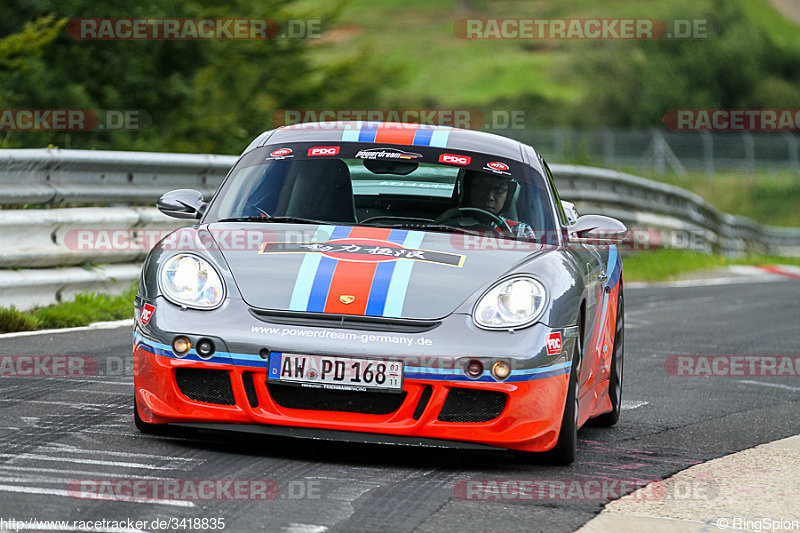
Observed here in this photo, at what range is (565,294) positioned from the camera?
18.4ft

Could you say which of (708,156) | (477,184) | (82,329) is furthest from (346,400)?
(708,156)

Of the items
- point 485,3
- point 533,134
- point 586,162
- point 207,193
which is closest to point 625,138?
point 533,134

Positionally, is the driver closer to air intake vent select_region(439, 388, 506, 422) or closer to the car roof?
the car roof

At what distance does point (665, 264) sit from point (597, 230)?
12.3m

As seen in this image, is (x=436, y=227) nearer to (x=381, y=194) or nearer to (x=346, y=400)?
(x=381, y=194)

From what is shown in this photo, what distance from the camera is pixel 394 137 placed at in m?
6.77

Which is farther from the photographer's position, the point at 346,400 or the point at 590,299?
the point at 590,299

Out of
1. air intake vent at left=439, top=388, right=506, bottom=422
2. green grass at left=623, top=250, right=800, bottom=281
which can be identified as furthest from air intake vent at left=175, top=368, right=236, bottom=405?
green grass at left=623, top=250, right=800, bottom=281

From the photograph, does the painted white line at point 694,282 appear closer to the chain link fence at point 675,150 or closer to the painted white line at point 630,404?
the painted white line at point 630,404

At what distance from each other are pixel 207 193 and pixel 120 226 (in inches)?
59.3

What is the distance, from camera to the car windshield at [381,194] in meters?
6.29

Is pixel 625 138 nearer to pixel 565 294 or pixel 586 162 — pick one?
pixel 586 162

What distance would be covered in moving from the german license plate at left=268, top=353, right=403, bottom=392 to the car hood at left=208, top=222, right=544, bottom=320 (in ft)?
0.69

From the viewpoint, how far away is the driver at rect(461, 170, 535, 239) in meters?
6.45
